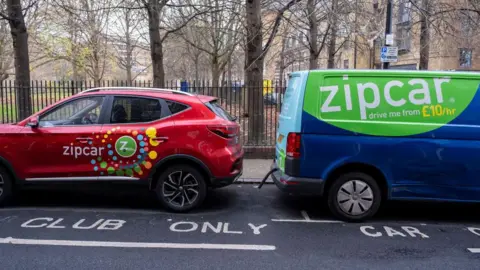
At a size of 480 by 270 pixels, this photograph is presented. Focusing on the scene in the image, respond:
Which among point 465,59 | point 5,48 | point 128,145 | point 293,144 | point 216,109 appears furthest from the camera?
point 5,48

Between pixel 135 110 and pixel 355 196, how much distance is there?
10.8 feet

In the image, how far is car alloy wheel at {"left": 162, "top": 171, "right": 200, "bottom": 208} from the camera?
5848 mm

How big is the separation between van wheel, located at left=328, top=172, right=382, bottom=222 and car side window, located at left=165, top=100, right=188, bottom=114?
7.75 ft

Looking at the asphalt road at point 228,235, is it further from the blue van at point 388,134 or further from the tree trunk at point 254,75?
the tree trunk at point 254,75

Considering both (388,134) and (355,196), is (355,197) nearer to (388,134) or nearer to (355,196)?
(355,196)

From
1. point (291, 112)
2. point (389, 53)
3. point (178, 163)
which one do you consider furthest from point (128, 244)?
point (389, 53)

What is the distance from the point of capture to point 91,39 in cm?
2705

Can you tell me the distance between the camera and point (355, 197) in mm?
5469

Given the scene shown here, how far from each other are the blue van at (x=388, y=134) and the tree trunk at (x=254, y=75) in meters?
4.95

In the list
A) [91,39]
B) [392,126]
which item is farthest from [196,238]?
[91,39]

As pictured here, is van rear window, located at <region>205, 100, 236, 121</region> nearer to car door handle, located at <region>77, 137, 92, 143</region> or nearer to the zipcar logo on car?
the zipcar logo on car

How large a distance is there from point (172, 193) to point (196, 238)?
Answer: 1176 mm

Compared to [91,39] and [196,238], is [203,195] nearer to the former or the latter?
[196,238]

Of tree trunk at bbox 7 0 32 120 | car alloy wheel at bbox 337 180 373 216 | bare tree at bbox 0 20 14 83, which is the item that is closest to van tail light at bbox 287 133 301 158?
car alloy wheel at bbox 337 180 373 216
